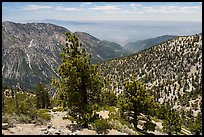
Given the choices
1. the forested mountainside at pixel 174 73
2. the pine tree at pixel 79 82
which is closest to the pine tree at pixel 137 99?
the pine tree at pixel 79 82

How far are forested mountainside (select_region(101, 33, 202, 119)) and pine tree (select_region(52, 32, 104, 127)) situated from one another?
348 feet

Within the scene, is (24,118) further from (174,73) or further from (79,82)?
(174,73)

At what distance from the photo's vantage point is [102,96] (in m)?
27.0

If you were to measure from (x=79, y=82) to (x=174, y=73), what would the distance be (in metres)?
155

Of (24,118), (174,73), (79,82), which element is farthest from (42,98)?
(174,73)

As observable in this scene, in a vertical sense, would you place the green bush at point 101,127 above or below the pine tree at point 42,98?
above

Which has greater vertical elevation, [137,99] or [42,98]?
[137,99]

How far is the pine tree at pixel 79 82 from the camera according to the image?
81.5ft

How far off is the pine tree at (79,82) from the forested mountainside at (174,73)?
348 ft

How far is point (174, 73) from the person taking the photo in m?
173

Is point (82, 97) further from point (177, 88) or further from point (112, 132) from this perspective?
point (177, 88)

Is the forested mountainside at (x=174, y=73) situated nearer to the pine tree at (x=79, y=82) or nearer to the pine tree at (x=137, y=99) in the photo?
the pine tree at (x=137, y=99)

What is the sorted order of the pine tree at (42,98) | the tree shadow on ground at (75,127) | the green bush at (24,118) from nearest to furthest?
1. the tree shadow on ground at (75,127)
2. the green bush at (24,118)
3. the pine tree at (42,98)

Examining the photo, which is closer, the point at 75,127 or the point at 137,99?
the point at 75,127
